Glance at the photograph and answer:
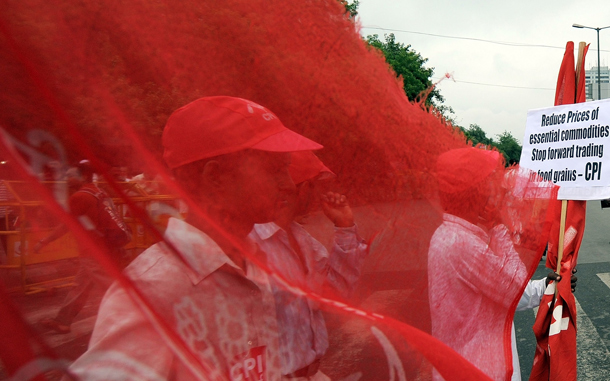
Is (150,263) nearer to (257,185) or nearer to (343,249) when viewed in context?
(257,185)

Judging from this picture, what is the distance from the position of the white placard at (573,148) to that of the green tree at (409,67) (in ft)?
6.61

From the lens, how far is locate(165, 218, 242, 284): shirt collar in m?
0.54

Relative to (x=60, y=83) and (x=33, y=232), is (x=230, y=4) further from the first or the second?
(x=33, y=232)

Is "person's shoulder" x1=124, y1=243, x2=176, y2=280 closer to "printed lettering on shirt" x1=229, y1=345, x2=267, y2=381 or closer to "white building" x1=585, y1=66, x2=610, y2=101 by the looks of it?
"printed lettering on shirt" x1=229, y1=345, x2=267, y2=381

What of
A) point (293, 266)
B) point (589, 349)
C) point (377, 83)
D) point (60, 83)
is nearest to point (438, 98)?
Result: point (377, 83)

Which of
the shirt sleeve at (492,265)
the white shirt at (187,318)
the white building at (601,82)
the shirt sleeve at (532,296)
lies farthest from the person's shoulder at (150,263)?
the white building at (601,82)

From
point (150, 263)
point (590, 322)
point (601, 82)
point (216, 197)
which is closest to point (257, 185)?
point (216, 197)

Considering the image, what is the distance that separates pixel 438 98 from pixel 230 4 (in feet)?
1.76

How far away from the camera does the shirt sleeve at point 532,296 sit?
237 centimetres

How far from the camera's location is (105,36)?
1.64ft

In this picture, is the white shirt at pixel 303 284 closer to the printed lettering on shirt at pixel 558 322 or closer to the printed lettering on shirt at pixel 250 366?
the printed lettering on shirt at pixel 250 366

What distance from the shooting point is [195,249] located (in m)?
0.57

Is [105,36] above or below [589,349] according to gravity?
above

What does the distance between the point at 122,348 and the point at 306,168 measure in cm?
33
